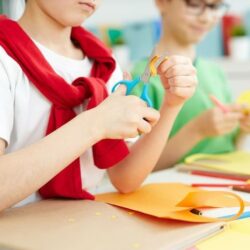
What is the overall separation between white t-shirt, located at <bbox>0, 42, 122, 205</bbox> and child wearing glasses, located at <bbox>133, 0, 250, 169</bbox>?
1.33 feet

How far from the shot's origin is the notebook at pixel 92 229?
62 cm

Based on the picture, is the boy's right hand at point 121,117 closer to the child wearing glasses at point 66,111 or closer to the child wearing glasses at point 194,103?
the child wearing glasses at point 66,111

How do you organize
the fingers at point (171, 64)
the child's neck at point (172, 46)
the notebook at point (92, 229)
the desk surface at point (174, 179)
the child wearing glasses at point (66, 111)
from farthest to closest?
the child's neck at point (172, 46)
the desk surface at point (174, 179)
the fingers at point (171, 64)
the child wearing glasses at point (66, 111)
the notebook at point (92, 229)

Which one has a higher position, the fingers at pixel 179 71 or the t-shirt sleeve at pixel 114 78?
the fingers at pixel 179 71

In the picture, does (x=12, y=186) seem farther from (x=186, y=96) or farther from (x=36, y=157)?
(x=186, y=96)

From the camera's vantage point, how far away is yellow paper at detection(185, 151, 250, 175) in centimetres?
107

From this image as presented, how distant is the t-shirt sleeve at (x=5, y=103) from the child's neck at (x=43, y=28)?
0.09 m

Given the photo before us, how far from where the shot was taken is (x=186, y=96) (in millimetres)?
875

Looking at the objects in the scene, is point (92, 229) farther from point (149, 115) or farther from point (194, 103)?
point (194, 103)

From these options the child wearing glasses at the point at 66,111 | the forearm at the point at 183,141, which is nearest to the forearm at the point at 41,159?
the child wearing glasses at the point at 66,111

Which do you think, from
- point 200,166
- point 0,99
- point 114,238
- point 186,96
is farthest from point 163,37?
point 114,238

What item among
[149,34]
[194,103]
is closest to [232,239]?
[194,103]

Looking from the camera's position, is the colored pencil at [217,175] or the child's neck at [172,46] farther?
the child's neck at [172,46]

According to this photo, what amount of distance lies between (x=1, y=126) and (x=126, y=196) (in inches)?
9.6
